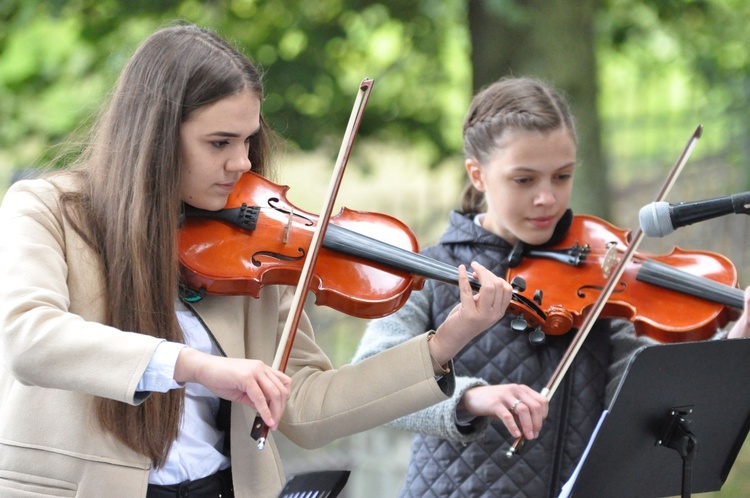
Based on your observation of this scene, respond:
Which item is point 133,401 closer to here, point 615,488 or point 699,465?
point 615,488

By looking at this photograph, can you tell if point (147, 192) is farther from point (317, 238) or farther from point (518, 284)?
point (518, 284)

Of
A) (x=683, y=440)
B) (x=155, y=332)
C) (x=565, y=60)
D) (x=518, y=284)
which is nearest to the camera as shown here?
(x=155, y=332)

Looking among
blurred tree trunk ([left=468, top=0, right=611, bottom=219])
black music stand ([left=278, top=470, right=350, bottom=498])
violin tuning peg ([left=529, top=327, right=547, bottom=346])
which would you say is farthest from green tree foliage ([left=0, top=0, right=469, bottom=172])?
black music stand ([left=278, top=470, right=350, bottom=498])

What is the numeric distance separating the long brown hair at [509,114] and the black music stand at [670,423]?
0.73 metres

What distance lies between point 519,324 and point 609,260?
0.36 m

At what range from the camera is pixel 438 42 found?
537 centimetres

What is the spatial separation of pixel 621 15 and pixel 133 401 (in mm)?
4288

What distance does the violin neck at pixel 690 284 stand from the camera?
2.31m

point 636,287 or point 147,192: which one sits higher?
point 636,287

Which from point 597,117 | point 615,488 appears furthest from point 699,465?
point 597,117

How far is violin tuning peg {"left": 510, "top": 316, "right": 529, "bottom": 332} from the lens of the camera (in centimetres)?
217

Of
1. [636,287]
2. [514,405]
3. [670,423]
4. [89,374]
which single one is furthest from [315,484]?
[636,287]

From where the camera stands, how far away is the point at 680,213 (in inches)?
75.7

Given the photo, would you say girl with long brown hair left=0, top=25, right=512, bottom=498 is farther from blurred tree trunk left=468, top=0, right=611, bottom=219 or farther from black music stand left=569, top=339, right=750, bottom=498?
blurred tree trunk left=468, top=0, right=611, bottom=219
